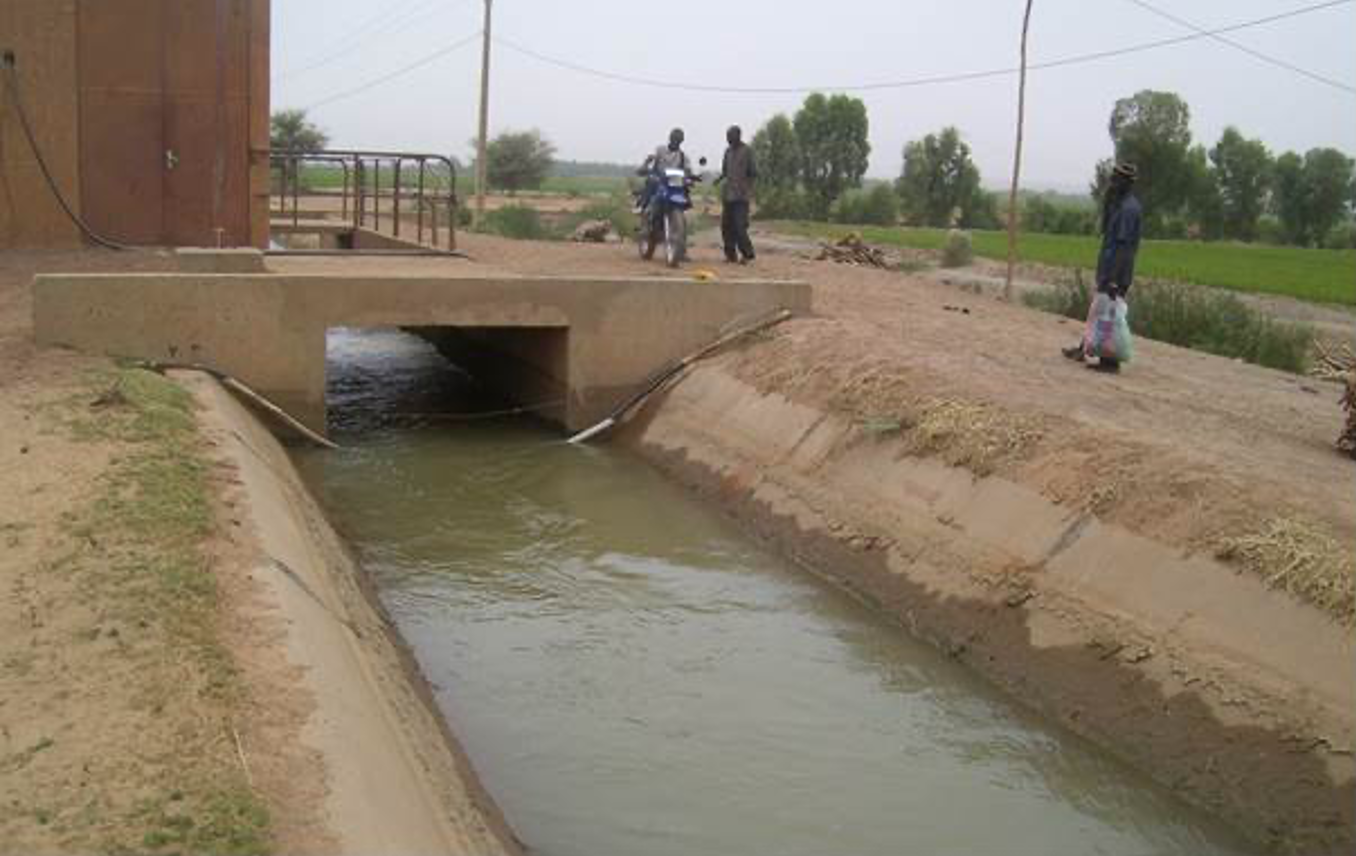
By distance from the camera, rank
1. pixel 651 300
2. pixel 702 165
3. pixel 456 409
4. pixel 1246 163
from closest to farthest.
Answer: pixel 651 300, pixel 456 409, pixel 702 165, pixel 1246 163

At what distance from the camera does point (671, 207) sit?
19.2 m

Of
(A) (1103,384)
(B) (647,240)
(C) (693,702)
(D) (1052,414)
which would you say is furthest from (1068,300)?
(C) (693,702)

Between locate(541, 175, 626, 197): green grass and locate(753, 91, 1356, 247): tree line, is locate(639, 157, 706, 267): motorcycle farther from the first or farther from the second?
locate(753, 91, 1356, 247): tree line

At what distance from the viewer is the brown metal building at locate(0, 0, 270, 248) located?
16.4m

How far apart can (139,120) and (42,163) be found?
1291 mm

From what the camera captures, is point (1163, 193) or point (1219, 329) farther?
point (1163, 193)

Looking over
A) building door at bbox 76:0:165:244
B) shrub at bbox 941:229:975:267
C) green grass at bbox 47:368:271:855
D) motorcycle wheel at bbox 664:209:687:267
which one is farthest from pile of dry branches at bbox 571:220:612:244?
green grass at bbox 47:368:271:855

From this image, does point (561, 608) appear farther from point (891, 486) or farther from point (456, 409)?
point (456, 409)

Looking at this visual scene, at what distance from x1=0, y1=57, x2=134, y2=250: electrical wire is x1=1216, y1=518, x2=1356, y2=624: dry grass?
13.5m

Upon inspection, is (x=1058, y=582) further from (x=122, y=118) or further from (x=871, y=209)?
(x=871, y=209)

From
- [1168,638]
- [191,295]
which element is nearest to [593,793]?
[1168,638]

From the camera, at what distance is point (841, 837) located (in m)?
6.30

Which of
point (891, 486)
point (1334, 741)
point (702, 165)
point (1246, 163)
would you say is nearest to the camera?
point (1334, 741)

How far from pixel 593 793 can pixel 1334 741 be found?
3.25m
